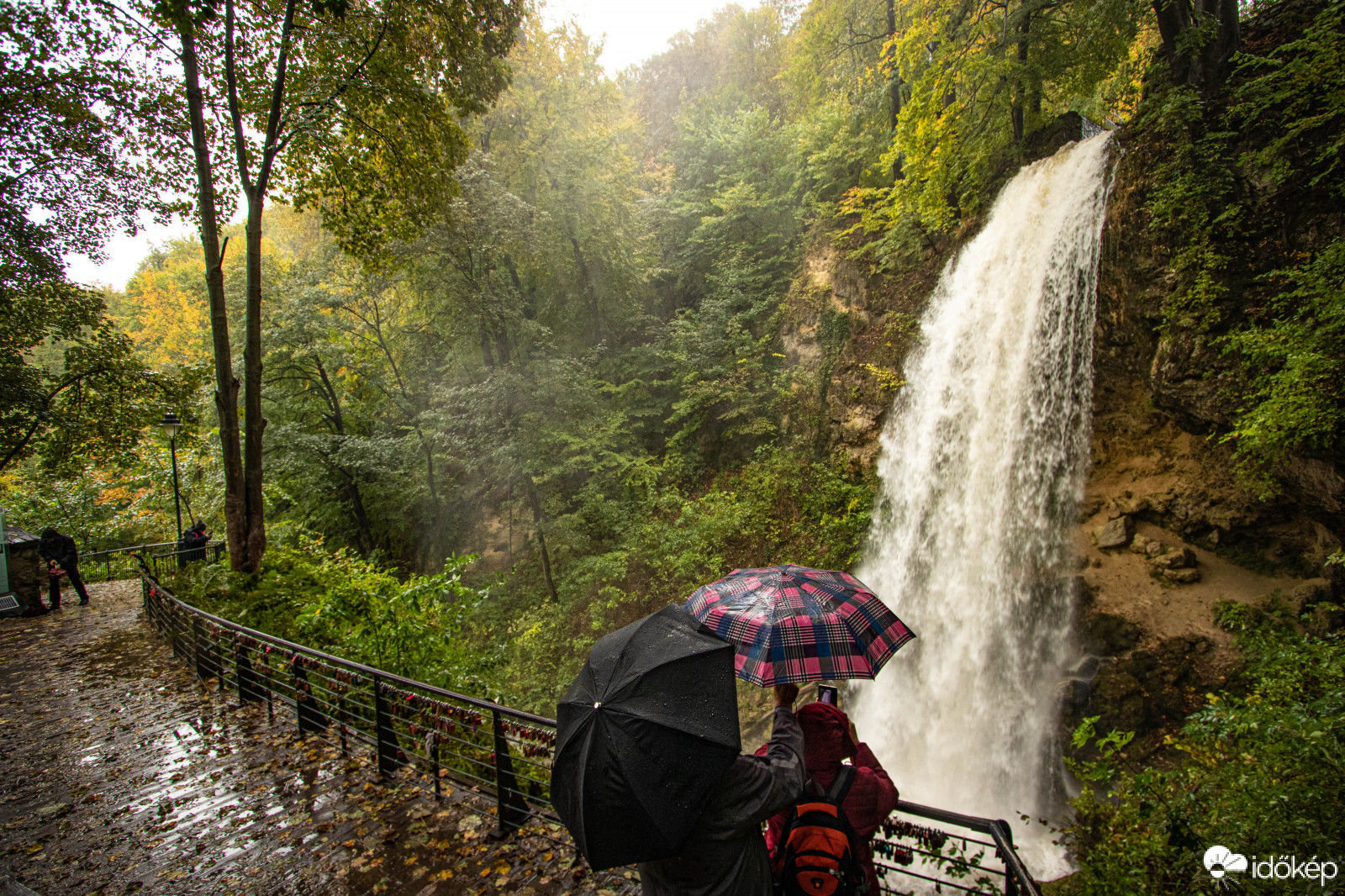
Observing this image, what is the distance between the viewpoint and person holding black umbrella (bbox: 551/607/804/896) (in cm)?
158

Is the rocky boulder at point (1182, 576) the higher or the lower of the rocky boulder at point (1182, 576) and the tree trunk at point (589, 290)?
the lower

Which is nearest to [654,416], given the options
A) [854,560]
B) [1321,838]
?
[854,560]

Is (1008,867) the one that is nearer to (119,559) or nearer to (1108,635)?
(1108,635)

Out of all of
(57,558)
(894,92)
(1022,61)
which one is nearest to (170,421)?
(57,558)

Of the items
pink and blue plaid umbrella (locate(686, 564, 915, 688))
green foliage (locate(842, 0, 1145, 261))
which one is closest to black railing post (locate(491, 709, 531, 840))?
pink and blue plaid umbrella (locate(686, 564, 915, 688))

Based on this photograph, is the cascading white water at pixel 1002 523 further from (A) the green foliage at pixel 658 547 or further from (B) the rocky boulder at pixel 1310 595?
(B) the rocky boulder at pixel 1310 595

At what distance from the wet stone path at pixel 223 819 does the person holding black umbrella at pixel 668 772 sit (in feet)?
6.53

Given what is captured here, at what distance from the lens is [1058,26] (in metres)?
8.47

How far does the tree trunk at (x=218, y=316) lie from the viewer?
7.77 m

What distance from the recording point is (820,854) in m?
1.87

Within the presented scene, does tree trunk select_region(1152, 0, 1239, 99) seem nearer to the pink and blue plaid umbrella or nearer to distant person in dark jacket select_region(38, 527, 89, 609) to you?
the pink and blue plaid umbrella

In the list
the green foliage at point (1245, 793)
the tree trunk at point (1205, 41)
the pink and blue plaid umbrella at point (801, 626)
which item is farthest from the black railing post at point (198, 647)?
the tree trunk at point (1205, 41)

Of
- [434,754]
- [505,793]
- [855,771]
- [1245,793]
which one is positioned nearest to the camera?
[855,771]

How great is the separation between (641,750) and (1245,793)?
14.2 feet
